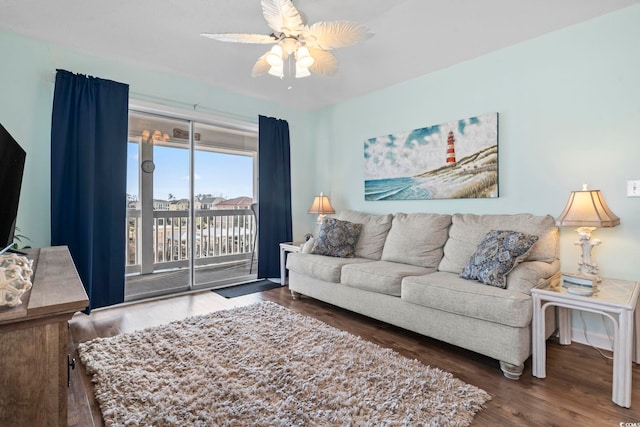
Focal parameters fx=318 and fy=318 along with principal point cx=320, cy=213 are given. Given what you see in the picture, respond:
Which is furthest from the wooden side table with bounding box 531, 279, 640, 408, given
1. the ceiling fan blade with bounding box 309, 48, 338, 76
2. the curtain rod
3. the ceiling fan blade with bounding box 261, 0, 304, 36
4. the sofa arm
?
the curtain rod

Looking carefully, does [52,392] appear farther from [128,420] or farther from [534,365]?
[534,365]

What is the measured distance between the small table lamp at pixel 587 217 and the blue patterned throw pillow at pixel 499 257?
26 centimetres

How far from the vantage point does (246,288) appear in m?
3.88

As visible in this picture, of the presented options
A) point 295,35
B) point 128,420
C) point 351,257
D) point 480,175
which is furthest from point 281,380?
point 480,175

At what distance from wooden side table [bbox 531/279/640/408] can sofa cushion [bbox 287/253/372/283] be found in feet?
5.08

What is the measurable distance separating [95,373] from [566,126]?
146 inches

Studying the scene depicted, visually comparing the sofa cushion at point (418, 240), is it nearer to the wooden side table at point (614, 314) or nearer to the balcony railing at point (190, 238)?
the wooden side table at point (614, 314)

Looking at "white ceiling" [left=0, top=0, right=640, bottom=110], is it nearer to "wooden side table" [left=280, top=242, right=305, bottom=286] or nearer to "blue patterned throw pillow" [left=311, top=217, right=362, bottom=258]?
"blue patterned throw pillow" [left=311, top=217, right=362, bottom=258]

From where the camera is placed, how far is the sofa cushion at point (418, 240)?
2.93 meters

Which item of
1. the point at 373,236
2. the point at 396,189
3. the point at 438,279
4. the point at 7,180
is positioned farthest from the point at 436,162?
the point at 7,180

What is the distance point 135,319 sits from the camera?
9.24 feet

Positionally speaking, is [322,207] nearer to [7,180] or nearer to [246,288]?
[246,288]

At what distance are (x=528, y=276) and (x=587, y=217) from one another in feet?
1.79

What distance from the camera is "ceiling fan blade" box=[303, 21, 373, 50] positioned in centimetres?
196
